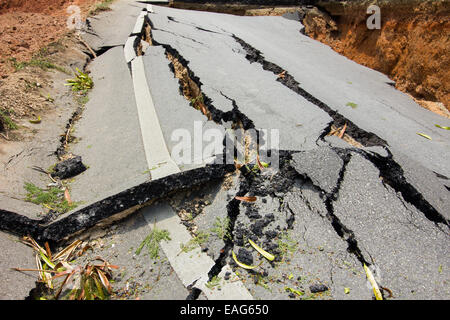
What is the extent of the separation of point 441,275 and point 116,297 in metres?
1.96

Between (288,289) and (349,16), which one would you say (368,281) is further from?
(349,16)

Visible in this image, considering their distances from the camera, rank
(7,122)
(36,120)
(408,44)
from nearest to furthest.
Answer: (7,122) → (36,120) → (408,44)

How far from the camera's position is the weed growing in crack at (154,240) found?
1911mm

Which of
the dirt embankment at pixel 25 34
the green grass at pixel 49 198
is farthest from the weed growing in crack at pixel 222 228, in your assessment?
the dirt embankment at pixel 25 34

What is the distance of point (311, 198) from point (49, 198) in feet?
6.86

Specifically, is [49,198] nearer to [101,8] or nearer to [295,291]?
[295,291]

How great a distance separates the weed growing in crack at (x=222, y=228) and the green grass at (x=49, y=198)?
1.13 metres

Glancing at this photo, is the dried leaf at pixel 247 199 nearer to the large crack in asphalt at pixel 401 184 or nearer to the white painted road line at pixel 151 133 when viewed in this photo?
the white painted road line at pixel 151 133

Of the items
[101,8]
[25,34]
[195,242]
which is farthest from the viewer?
[101,8]

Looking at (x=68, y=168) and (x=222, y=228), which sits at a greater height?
(x=222, y=228)

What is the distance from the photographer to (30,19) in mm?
6746

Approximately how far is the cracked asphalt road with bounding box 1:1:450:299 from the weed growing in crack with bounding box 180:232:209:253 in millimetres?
45

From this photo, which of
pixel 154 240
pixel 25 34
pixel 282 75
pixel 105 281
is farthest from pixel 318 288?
pixel 25 34

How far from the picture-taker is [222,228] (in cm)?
194
